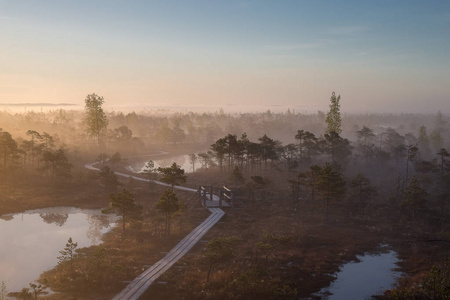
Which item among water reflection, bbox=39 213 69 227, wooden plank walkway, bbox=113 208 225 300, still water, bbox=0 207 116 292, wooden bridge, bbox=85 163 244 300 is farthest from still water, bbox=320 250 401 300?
water reflection, bbox=39 213 69 227

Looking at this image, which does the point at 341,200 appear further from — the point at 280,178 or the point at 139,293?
the point at 139,293

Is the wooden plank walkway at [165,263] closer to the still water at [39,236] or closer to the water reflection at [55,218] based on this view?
the still water at [39,236]

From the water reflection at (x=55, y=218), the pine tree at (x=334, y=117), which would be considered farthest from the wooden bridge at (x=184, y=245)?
the pine tree at (x=334, y=117)

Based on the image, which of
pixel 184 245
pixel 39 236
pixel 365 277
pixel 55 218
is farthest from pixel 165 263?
pixel 55 218

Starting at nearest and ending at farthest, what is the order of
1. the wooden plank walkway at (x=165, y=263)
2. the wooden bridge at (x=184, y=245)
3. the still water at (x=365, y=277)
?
the wooden plank walkway at (x=165, y=263)
the wooden bridge at (x=184, y=245)
the still water at (x=365, y=277)

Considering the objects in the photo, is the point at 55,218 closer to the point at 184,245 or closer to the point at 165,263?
the point at 184,245

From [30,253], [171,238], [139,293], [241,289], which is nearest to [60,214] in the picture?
[30,253]
